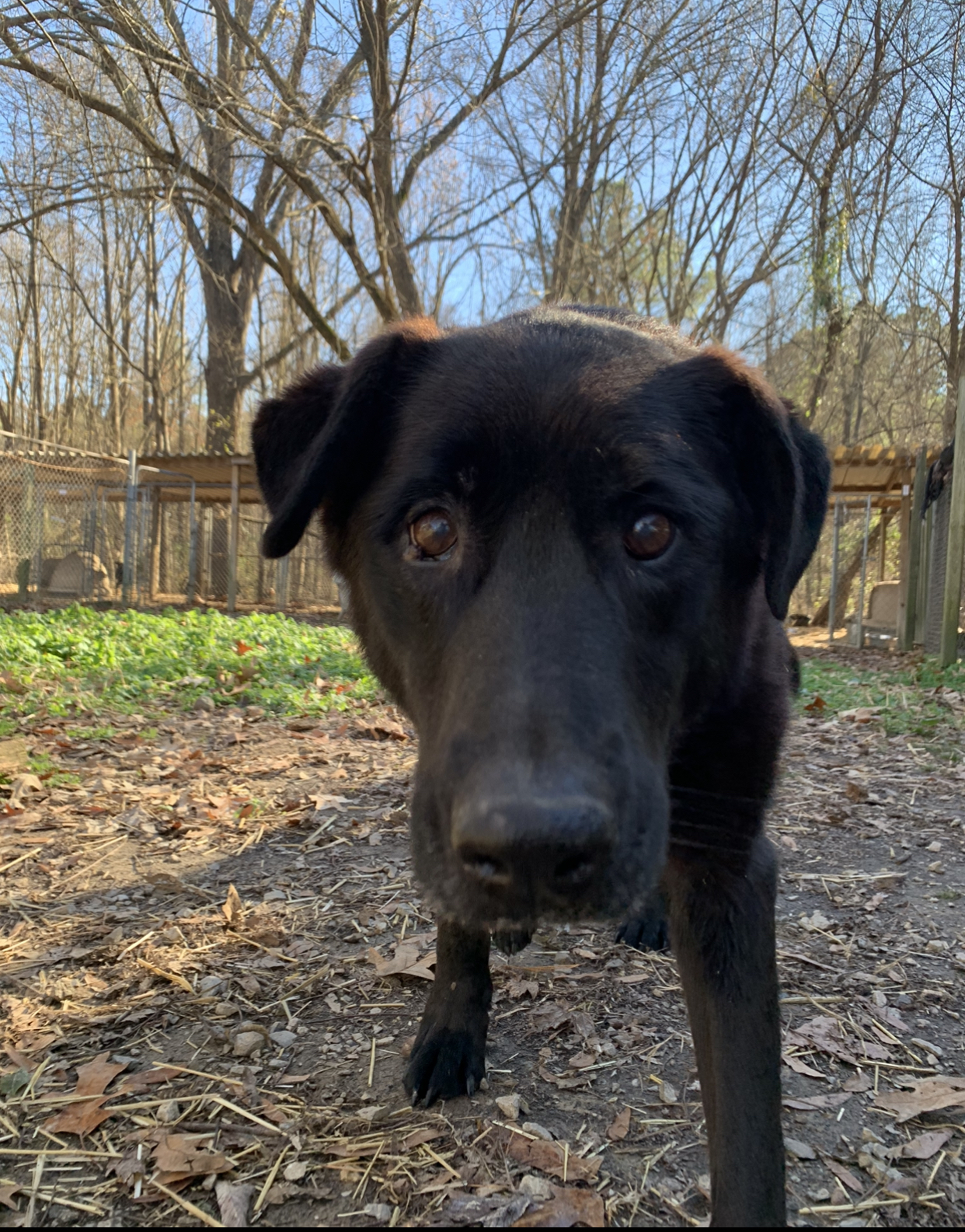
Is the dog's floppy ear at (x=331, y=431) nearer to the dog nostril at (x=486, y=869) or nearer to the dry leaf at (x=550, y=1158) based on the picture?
the dog nostril at (x=486, y=869)

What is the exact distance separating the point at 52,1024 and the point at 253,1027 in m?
0.56

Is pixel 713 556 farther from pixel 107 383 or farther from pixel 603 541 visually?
pixel 107 383

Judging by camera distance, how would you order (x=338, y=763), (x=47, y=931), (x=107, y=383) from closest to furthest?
(x=47, y=931) < (x=338, y=763) < (x=107, y=383)

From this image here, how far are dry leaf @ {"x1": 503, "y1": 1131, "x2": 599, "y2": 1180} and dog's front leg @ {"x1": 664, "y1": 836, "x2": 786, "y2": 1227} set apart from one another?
30cm

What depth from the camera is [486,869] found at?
1226 mm

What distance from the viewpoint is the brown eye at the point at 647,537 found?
1666 millimetres

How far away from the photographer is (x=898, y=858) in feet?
11.7

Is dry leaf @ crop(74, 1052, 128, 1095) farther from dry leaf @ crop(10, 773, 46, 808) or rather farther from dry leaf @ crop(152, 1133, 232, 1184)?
dry leaf @ crop(10, 773, 46, 808)

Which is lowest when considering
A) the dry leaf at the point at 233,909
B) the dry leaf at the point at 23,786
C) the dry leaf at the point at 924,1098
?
the dry leaf at the point at 233,909

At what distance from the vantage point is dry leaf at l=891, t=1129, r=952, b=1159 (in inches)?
71.9

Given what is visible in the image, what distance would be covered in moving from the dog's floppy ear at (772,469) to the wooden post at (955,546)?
7267 mm

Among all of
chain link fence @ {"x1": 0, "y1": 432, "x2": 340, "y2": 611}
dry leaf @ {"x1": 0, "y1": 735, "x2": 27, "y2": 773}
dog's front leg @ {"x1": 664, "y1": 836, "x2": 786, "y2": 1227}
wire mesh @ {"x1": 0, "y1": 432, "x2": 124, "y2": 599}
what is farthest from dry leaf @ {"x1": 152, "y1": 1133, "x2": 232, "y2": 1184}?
wire mesh @ {"x1": 0, "y1": 432, "x2": 124, "y2": 599}

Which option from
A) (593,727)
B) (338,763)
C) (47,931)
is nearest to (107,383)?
(338,763)

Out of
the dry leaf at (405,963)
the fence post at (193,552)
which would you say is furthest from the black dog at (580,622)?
the fence post at (193,552)
